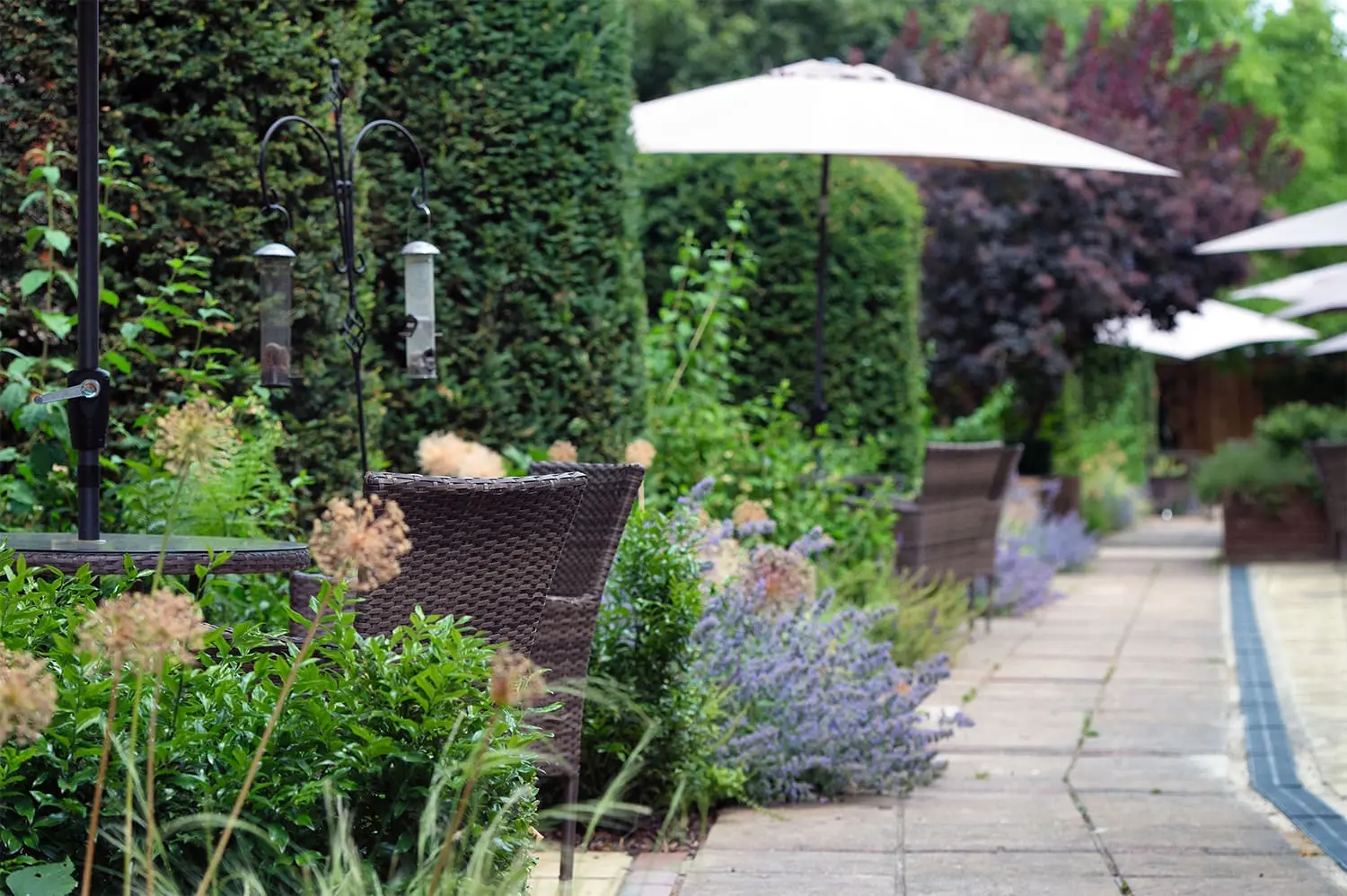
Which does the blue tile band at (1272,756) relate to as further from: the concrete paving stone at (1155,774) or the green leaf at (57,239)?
the green leaf at (57,239)

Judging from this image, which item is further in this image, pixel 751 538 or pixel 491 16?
pixel 751 538

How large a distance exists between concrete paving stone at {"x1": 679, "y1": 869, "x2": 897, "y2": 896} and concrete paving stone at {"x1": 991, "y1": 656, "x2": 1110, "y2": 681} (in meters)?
3.06

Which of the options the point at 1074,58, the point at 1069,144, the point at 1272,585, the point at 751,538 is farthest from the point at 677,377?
the point at 1074,58

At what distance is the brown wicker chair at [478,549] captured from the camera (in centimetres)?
271

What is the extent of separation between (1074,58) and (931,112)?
930 cm

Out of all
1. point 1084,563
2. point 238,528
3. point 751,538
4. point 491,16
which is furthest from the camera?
point 1084,563

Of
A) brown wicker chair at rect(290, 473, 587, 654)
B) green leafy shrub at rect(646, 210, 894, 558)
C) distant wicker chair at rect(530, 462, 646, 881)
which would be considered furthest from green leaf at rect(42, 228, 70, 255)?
green leafy shrub at rect(646, 210, 894, 558)

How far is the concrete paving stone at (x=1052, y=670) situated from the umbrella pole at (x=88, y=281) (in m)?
4.19

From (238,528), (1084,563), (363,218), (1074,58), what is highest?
(1074,58)

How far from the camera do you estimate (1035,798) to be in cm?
439

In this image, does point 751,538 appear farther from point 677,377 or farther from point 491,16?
point 491,16

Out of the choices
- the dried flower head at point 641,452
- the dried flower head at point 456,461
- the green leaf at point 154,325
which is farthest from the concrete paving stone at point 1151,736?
the green leaf at point 154,325

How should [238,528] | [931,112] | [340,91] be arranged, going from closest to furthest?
[238,528] → [340,91] → [931,112]

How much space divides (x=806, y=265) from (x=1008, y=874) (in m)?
5.21
